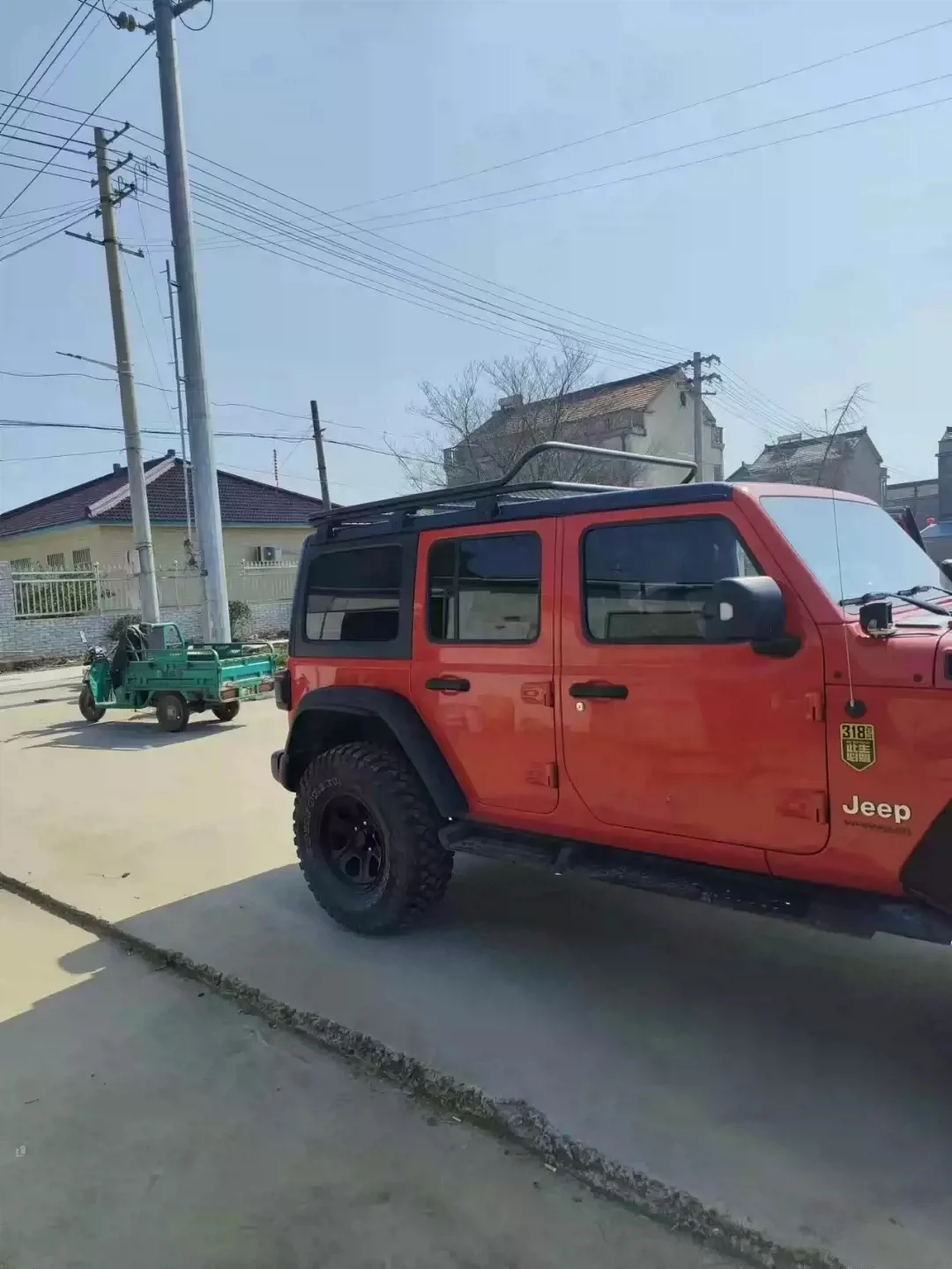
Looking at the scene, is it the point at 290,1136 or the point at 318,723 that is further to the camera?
the point at 318,723

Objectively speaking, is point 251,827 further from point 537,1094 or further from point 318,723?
point 537,1094

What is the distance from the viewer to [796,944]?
4.07 meters

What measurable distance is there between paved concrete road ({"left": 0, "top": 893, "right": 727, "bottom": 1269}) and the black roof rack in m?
2.35

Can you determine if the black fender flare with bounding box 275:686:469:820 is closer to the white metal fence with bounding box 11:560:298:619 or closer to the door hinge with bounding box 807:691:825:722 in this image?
the door hinge with bounding box 807:691:825:722

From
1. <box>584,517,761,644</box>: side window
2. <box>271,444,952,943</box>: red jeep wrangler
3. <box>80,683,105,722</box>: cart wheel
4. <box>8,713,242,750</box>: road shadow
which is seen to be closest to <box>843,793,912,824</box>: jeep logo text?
<box>271,444,952,943</box>: red jeep wrangler

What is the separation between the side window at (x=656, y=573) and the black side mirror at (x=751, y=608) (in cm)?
27

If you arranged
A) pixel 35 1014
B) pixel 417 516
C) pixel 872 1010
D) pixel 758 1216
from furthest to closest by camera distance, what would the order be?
1. pixel 417 516
2. pixel 35 1014
3. pixel 872 1010
4. pixel 758 1216

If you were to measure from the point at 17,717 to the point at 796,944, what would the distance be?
12184 mm

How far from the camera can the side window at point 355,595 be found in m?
4.41

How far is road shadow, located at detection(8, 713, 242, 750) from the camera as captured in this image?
10.4 m

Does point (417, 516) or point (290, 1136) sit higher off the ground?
point (417, 516)

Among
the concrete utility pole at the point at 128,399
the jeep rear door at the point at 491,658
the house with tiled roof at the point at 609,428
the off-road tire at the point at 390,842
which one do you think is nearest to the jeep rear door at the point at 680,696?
the jeep rear door at the point at 491,658

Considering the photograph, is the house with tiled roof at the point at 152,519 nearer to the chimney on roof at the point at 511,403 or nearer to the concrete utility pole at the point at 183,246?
the chimney on roof at the point at 511,403

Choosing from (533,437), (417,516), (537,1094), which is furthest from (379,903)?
(533,437)
